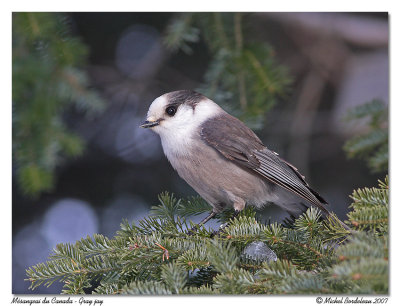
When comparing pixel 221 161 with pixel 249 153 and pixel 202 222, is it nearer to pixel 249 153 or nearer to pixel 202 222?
pixel 249 153

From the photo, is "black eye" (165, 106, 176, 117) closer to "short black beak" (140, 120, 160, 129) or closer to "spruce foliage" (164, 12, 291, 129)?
"short black beak" (140, 120, 160, 129)

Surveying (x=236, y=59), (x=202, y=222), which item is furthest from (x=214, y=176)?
(x=236, y=59)

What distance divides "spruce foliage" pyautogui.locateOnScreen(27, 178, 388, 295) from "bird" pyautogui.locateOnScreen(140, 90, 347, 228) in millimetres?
356

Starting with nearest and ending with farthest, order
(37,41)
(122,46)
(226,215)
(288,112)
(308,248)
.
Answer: (308,248)
(226,215)
(37,41)
(122,46)
(288,112)

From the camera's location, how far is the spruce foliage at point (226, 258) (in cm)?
130

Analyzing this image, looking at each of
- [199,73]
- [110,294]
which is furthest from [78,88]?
[110,294]

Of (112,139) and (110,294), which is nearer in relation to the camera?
(110,294)

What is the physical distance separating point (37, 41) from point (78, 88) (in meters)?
0.28

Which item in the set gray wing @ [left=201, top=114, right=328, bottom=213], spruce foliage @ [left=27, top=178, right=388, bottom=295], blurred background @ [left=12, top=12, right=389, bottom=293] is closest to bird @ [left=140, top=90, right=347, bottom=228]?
gray wing @ [left=201, top=114, right=328, bottom=213]

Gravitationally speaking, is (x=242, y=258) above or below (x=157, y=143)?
below

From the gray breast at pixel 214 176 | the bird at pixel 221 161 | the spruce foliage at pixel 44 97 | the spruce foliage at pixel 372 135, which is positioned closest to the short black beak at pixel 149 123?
the bird at pixel 221 161

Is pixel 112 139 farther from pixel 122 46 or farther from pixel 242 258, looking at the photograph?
pixel 242 258

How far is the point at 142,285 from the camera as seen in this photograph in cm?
140

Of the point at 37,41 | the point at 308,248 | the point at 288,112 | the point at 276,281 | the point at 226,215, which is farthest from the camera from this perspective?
the point at 288,112
